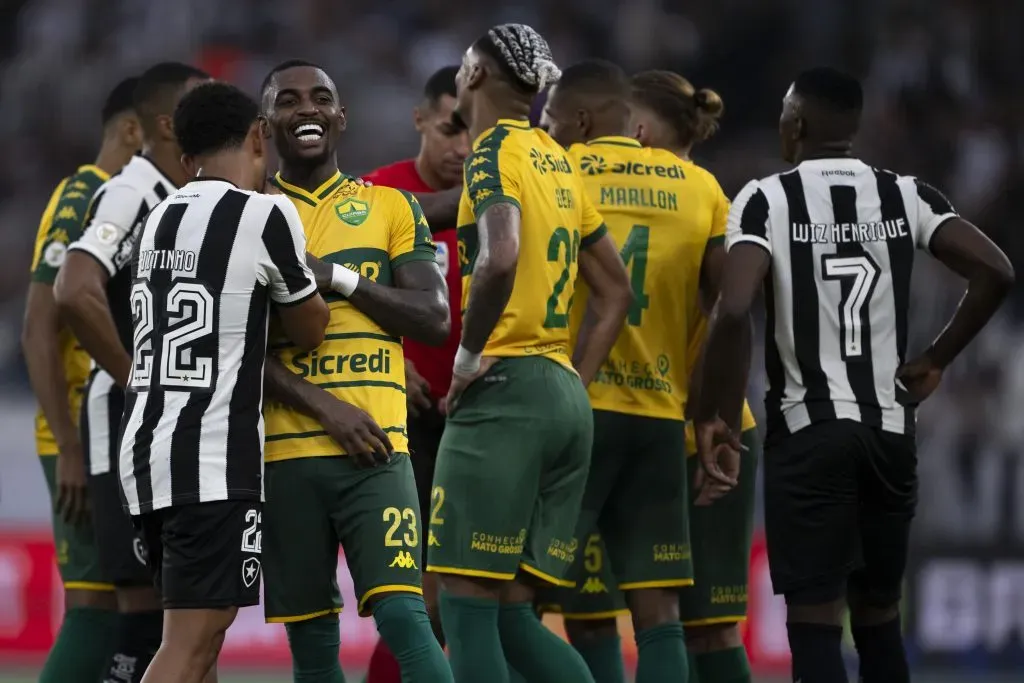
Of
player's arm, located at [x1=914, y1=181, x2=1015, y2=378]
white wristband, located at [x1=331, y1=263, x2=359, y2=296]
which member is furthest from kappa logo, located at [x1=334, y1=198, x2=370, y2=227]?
player's arm, located at [x1=914, y1=181, x2=1015, y2=378]

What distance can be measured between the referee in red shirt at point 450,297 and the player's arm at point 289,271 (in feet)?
4.36

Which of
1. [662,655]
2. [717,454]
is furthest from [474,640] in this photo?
[717,454]

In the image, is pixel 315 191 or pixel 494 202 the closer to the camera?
pixel 315 191

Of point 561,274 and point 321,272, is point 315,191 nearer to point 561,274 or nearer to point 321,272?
point 321,272

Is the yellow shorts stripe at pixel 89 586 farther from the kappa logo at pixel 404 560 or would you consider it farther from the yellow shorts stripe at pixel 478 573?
the kappa logo at pixel 404 560

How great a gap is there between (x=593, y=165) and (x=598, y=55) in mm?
8102

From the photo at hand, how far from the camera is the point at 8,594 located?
10.1m

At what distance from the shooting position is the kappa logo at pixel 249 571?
15.3 ft

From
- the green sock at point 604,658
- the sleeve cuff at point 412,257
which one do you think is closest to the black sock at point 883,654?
the green sock at point 604,658

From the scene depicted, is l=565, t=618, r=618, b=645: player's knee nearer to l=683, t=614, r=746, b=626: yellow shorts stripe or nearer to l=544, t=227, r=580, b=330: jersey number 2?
l=683, t=614, r=746, b=626: yellow shorts stripe

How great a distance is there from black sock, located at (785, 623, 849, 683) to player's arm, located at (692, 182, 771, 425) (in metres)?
0.90

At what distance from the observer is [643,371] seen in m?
6.24

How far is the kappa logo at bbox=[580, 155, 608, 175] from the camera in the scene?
6.23 meters

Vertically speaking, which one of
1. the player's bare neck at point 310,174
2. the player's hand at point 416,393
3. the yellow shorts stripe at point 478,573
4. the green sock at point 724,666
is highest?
the player's bare neck at point 310,174
